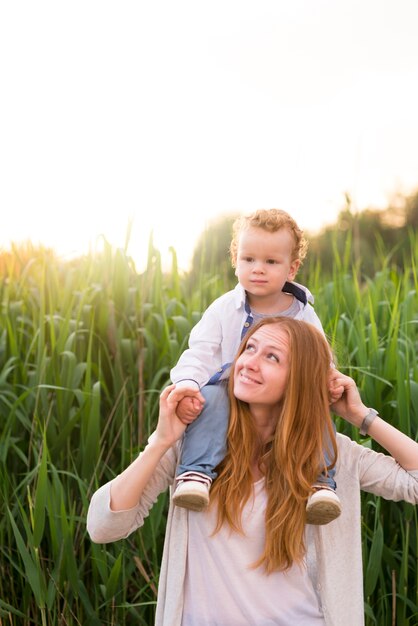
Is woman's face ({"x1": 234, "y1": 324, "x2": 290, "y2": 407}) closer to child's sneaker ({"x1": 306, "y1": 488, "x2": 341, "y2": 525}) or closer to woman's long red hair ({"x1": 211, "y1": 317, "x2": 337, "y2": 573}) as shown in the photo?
woman's long red hair ({"x1": 211, "y1": 317, "x2": 337, "y2": 573})

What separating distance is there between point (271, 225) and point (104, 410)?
1442 millimetres

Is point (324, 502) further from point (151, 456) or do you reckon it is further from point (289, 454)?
point (151, 456)

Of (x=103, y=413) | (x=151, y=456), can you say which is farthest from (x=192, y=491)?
(x=103, y=413)

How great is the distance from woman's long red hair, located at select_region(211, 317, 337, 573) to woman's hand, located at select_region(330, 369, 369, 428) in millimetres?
36

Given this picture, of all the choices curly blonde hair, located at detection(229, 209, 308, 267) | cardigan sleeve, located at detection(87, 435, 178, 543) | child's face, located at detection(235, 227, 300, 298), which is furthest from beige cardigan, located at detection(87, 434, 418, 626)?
curly blonde hair, located at detection(229, 209, 308, 267)

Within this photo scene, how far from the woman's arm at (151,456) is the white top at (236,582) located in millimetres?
174

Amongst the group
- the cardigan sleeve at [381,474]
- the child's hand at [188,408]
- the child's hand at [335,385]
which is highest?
the child's hand at [335,385]

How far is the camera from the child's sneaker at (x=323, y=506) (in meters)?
1.97

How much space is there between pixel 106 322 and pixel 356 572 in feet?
5.93

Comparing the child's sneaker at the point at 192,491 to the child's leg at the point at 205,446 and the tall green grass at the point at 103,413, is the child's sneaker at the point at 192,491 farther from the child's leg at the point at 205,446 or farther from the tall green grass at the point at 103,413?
the tall green grass at the point at 103,413

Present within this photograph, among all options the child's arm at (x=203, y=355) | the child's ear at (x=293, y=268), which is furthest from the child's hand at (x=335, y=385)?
the child's ear at (x=293, y=268)

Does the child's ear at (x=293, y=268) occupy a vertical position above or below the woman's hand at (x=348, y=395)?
above

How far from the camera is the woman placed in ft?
6.70

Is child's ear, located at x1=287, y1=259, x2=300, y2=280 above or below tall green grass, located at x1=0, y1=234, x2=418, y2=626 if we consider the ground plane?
above
